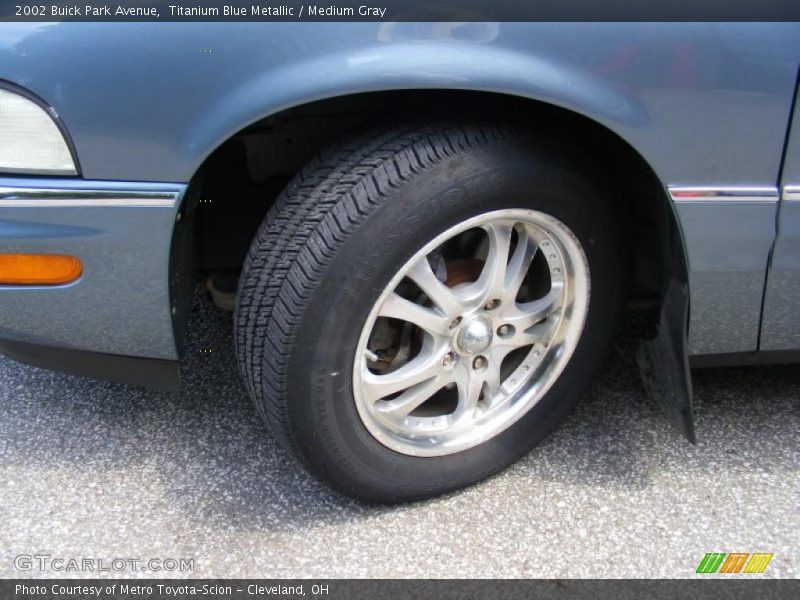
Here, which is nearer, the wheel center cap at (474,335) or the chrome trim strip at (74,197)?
the chrome trim strip at (74,197)

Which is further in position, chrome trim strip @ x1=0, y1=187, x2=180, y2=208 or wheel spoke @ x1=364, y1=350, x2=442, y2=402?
wheel spoke @ x1=364, y1=350, x2=442, y2=402

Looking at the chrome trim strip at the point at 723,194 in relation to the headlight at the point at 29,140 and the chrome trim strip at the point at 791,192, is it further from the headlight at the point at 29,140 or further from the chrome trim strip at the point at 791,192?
the headlight at the point at 29,140

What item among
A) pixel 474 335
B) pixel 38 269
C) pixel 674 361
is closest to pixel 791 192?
pixel 674 361

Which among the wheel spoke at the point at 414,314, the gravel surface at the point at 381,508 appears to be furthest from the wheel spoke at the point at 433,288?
the gravel surface at the point at 381,508

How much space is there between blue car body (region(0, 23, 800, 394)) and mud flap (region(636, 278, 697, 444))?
4.8 inches

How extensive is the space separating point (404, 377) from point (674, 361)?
2.17 ft

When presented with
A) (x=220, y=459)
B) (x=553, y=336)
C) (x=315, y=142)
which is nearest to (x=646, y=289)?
(x=553, y=336)

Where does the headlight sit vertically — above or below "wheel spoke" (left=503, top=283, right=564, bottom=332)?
above

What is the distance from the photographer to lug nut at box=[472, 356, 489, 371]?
209 centimetres

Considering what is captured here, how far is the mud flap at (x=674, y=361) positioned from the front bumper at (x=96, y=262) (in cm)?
118

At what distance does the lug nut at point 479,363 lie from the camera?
209 cm

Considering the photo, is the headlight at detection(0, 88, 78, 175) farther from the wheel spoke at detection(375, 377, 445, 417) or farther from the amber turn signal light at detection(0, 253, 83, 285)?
the wheel spoke at detection(375, 377, 445, 417)

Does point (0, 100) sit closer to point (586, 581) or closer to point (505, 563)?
point (505, 563)

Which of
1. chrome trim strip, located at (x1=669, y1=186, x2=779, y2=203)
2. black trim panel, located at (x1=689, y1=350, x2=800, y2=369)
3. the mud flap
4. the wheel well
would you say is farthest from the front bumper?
black trim panel, located at (x1=689, y1=350, x2=800, y2=369)
